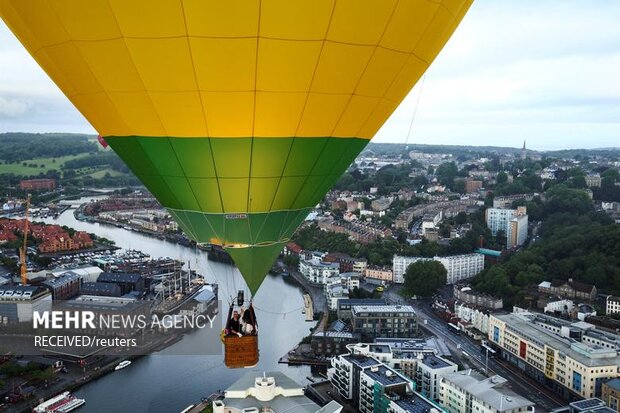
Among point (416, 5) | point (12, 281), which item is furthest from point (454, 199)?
point (416, 5)

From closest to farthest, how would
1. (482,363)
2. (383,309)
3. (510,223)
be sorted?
1. (482,363)
2. (383,309)
3. (510,223)

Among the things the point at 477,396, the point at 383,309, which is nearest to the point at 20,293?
the point at 383,309

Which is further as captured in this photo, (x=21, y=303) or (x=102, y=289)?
(x=102, y=289)

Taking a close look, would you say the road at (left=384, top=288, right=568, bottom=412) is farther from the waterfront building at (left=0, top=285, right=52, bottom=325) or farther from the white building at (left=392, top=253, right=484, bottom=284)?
the waterfront building at (left=0, top=285, right=52, bottom=325)

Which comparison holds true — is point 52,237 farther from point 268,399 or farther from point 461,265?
point 268,399

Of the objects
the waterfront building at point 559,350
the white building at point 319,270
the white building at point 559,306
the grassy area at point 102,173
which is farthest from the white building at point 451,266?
the grassy area at point 102,173
